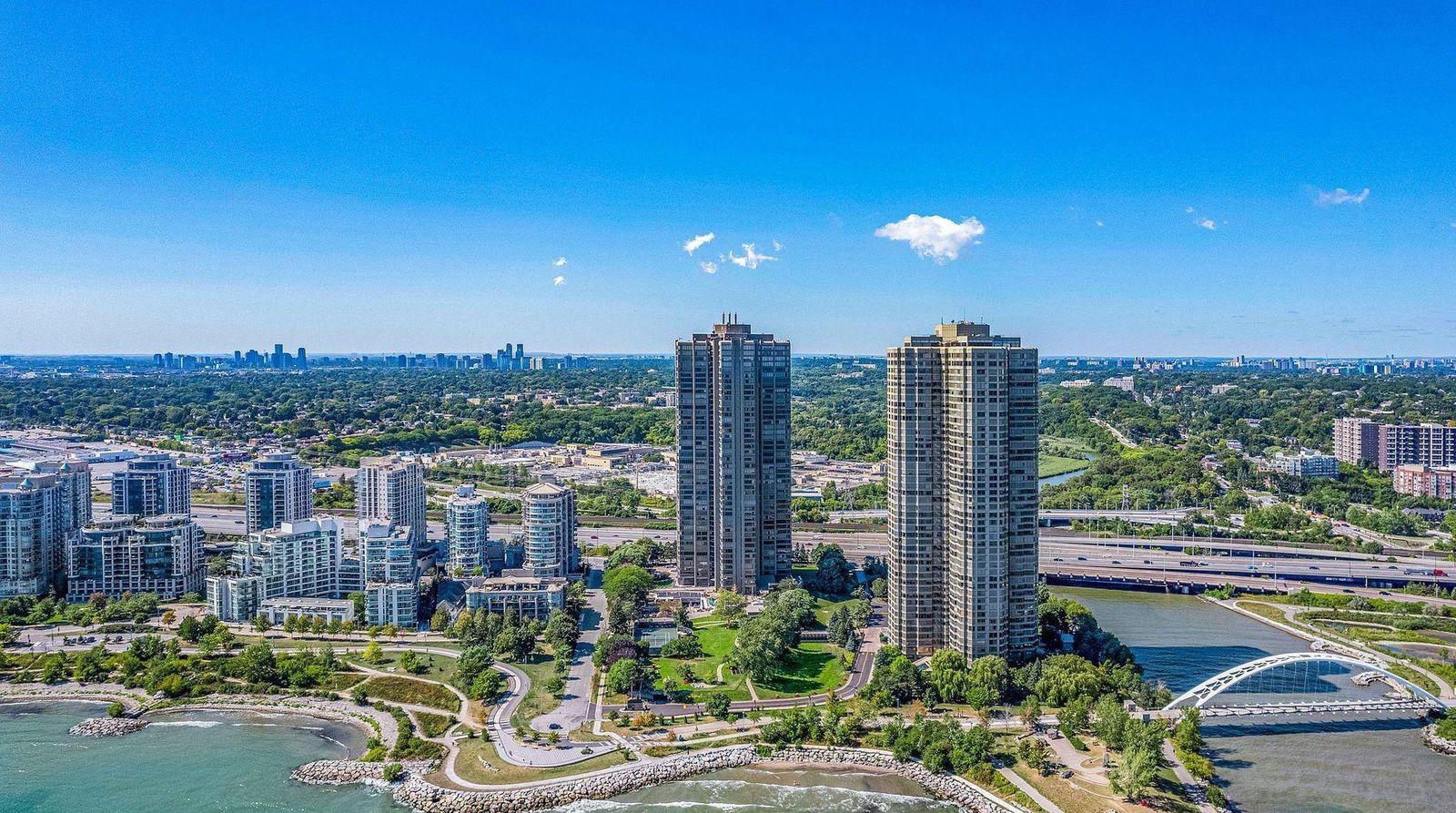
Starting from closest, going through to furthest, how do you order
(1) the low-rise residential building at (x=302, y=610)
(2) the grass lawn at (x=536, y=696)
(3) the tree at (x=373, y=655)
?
(2) the grass lawn at (x=536, y=696) < (3) the tree at (x=373, y=655) < (1) the low-rise residential building at (x=302, y=610)

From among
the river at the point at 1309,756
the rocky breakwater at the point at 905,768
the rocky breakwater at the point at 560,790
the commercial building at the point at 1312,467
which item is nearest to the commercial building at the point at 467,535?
the rocky breakwater at the point at 560,790

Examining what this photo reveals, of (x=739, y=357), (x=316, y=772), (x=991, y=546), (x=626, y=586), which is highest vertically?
(x=739, y=357)

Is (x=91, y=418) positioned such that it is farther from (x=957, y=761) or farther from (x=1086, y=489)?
(x=957, y=761)

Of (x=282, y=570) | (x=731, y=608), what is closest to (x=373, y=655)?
(x=282, y=570)

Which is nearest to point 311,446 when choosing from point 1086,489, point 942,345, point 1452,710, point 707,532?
point 707,532

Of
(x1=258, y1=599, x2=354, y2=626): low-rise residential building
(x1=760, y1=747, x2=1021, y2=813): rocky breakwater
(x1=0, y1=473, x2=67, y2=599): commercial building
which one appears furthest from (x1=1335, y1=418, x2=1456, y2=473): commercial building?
(x1=0, y1=473, x2=67, y2=599): commercial building

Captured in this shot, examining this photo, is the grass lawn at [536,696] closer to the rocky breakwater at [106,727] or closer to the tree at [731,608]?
the tree at [731,608]
